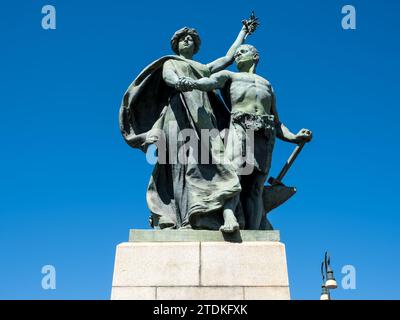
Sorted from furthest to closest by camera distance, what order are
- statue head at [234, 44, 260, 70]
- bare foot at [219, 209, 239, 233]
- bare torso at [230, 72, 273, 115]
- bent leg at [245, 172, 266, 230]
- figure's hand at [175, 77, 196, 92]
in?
statue head at [234, 44, 260, 70], bare torso at [230, 72, 273, 115], bent leg at [245, 172, 266, 230], figure's hand at [175, 77, 196, 92], bare foot at [219, 209, 239, 233]

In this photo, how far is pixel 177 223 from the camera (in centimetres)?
955

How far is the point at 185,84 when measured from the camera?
9.48 m

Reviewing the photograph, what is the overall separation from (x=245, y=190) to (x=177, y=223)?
4.56ft

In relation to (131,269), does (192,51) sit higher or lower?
higher

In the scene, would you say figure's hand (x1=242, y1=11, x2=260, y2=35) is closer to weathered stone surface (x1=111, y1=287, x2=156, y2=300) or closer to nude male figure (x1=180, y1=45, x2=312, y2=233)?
nude male figure (x1=180, y1=45, x2=312, y2=233)

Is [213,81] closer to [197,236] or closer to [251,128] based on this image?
[251,128]

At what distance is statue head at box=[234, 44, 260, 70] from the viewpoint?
426 inches

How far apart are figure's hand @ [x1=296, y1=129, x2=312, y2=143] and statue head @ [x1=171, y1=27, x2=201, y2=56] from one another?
258cm

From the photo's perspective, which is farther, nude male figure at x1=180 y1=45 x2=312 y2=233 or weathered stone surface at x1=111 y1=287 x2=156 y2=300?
nude male figure at x1=180 y1=45 x2=312 y2=233

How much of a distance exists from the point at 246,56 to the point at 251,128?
1675 millimetres

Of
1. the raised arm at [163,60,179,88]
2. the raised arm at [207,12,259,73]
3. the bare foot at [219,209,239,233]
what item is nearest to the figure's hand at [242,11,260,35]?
the raised arm at [207,12,259,73]

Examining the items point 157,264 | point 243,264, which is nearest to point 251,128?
point 243,264
